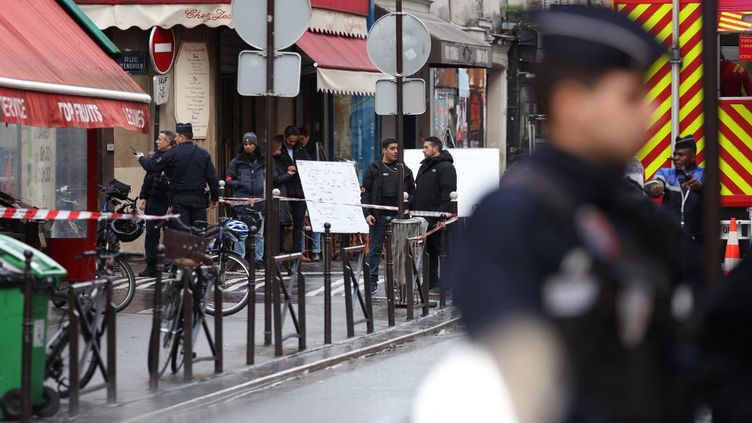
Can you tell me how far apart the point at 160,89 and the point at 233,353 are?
34.4 feet

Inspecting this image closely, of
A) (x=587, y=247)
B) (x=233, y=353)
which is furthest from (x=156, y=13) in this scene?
(x=587, y=247)

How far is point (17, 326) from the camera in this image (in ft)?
28.8

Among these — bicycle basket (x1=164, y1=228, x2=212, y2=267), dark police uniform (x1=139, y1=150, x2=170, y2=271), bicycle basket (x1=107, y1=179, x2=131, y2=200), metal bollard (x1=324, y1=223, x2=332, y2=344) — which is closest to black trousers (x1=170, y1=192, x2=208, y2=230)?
dark police uniform (x1=139, y1=150, x2=170, y2=271)

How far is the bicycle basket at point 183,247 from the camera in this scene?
439 inches

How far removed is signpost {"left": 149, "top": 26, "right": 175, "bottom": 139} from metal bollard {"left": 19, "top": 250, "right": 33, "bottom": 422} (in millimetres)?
13777

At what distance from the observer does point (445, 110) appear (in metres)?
33.4

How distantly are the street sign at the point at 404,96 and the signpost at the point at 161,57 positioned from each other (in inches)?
252

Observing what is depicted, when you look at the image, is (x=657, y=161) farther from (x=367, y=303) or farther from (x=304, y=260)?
(x=304, y=260)

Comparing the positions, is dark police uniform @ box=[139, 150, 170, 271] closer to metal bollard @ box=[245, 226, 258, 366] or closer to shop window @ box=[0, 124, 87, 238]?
shop window @ box=[0, 124, 87, 238]

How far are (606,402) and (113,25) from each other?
69.6 ft

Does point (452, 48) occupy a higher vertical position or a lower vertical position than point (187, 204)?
higher

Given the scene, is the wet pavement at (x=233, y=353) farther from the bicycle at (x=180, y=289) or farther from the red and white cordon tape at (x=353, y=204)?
the red and white cordon tape at (x=353, y=204)

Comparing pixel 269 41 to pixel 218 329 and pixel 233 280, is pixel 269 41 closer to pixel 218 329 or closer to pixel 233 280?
pixel 218 329

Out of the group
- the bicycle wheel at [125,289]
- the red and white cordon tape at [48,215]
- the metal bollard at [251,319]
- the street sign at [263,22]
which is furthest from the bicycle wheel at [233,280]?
the metal bollard at [251,319]
